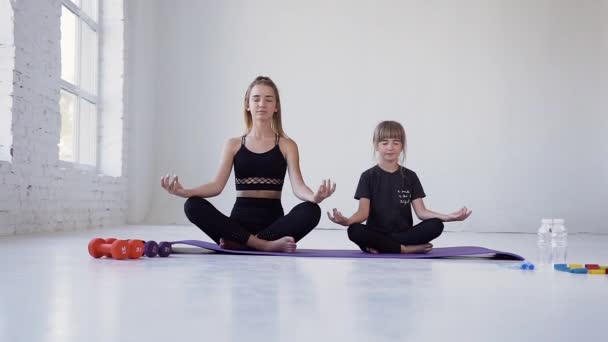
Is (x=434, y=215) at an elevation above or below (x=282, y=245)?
above

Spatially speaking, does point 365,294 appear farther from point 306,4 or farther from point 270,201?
point 306,4

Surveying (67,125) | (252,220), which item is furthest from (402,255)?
(67,125)

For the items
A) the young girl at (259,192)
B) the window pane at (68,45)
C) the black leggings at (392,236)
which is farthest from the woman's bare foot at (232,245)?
the window pane at (68,45)

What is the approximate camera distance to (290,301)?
173cm

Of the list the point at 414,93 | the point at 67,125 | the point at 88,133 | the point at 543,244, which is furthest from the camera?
the point at 414,93

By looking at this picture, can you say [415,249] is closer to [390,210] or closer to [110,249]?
[390,210]

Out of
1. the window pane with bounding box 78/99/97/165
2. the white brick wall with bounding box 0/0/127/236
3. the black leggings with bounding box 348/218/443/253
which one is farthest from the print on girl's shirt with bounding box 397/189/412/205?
the window pane with bounding box 78/99/97/165

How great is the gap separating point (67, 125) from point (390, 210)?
3.25 meters

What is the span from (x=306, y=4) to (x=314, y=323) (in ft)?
20.3

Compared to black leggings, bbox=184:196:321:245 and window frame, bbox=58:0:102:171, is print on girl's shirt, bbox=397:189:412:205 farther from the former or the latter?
window frame, bbox=58:0:102:171

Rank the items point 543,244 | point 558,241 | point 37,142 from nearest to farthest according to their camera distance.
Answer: point 558,241, point 543,244, point 37,142

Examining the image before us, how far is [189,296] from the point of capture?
180 centimetres

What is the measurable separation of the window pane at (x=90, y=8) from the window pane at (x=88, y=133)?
769mm

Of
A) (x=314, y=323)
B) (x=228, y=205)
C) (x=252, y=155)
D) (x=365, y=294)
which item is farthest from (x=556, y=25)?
(x=314, y=323)
